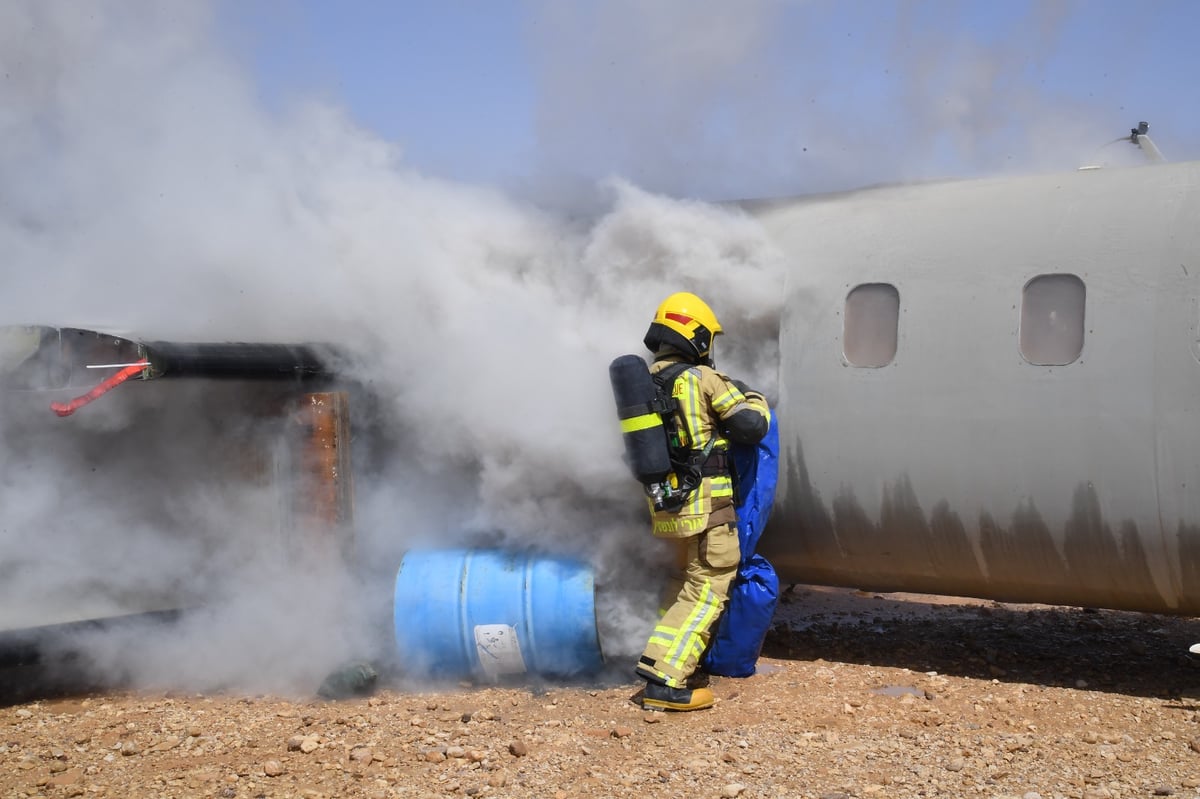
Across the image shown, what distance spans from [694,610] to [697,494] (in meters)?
0.65

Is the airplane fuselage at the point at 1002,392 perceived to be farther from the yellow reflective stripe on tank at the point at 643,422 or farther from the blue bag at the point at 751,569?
the yellow reflective stripe on tank at the point at 643,422

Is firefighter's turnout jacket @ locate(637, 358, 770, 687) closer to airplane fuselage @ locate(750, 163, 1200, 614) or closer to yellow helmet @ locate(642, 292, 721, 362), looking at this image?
yellow helmet @ locate(642, 292, 721, 362)

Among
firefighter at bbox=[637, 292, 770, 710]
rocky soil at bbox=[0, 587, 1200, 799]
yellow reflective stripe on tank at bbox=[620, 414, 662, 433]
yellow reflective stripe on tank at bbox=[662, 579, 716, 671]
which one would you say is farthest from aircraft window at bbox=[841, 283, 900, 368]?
rocky soil at bbox=[0, 587, 1200, 799]

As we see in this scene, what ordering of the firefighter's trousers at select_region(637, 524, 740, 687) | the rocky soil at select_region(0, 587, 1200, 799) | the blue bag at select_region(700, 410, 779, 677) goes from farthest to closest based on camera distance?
the blue bag at select_region(700, 410, 779, 677) → the firefighter's trousers at select_region(637, 524, 740, 687) → the rocky soil at select_region(0, 587, 1200, 799)

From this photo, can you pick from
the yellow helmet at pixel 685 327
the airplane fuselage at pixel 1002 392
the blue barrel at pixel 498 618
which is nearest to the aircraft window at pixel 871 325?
the airplane fuselage at pixel 1002 392

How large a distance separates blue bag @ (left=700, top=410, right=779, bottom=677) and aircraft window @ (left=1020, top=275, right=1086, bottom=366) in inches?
60.3

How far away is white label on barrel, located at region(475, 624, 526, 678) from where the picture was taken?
6.34 m

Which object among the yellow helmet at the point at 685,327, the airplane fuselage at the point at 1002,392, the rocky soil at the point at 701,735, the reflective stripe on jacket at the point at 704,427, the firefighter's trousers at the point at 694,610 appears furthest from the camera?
the yellow helmet at the point at 685,327

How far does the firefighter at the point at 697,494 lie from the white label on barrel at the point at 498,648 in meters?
0.90

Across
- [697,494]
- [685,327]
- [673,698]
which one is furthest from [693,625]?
[685,327]

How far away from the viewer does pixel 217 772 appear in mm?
5113

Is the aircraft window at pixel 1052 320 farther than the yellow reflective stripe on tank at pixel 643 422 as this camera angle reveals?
No

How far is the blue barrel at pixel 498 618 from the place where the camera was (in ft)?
20.7

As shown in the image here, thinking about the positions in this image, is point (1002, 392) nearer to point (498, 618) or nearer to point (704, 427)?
point (704, 427)
